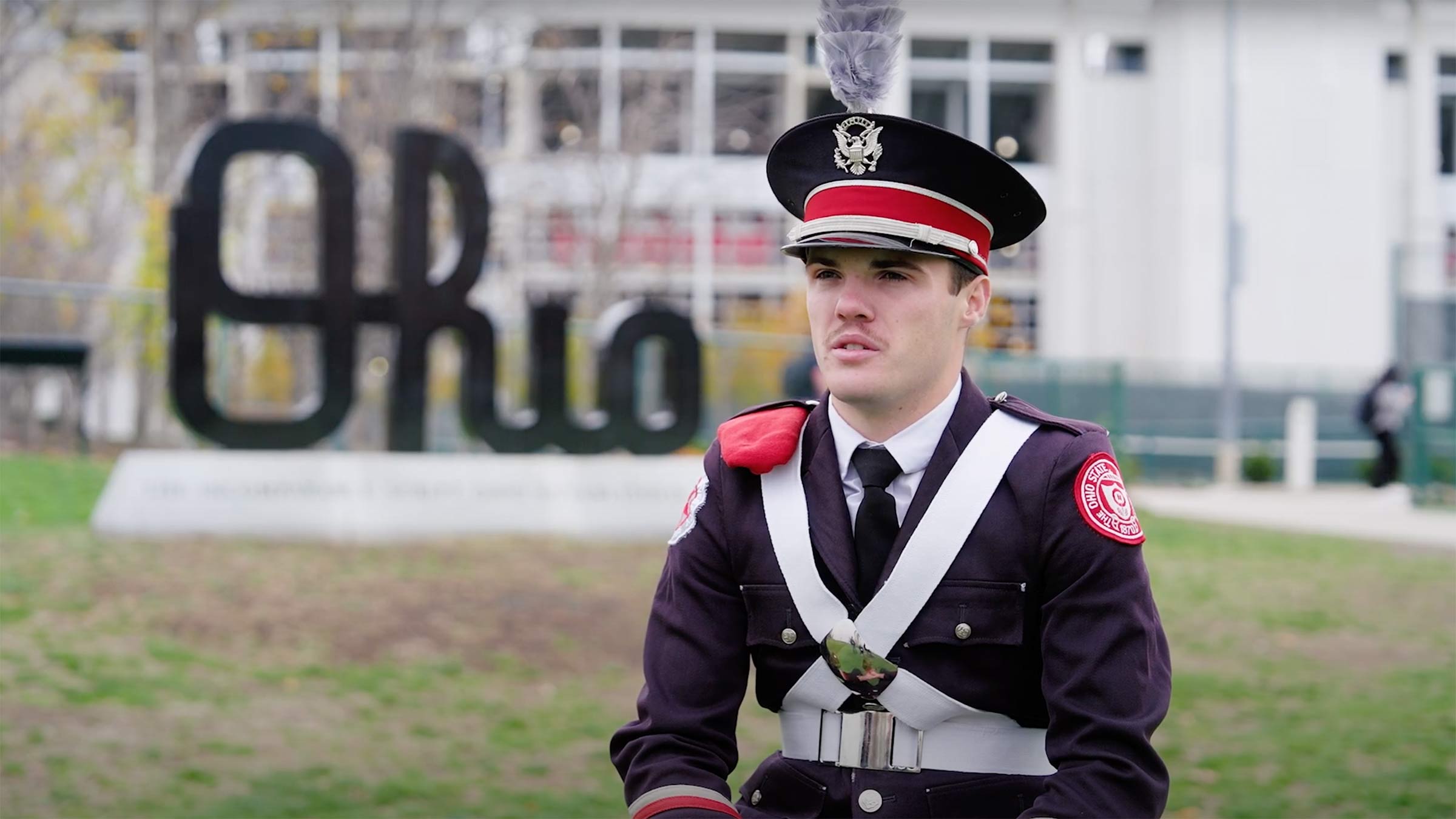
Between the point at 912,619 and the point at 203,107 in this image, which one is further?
the point at 203,107

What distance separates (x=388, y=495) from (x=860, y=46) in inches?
435

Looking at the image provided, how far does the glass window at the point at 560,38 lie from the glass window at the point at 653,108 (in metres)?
1.33

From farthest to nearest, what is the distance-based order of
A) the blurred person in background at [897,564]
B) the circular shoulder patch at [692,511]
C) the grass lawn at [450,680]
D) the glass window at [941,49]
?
the glass window at [941,49] < the grass lawn at [450,680] < the circular shoulder patch at [692,511] < the blurred person in background at [897,564]

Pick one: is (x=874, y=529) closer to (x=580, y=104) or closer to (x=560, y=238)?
(x=580, y=104)

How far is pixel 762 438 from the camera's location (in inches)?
105

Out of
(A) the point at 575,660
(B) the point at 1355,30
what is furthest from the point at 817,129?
(B) the point at 1355,30

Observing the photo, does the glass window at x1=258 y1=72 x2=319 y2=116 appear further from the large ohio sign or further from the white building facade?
the large ohio sign

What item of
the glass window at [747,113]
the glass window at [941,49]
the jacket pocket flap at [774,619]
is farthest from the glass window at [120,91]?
the jacket pocket flap at [774,619]

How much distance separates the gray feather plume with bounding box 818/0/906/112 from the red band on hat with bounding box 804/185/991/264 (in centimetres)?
14

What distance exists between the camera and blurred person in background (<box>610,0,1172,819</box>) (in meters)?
2.44

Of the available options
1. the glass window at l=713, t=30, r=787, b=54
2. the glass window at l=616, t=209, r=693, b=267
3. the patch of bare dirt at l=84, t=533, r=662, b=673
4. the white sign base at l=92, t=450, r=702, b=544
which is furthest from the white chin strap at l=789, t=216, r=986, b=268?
the glass window at l=713, t=30, r=787, b=54

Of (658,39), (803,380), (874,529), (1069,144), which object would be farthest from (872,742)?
(1069,144)

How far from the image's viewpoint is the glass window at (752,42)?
36719 mm

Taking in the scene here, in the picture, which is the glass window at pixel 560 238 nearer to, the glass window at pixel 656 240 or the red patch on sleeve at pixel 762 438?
the glass window at pixel 656 240
